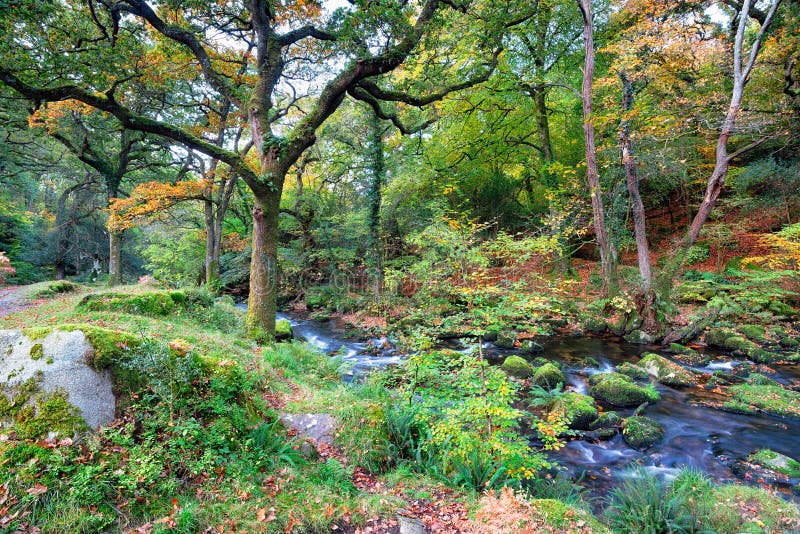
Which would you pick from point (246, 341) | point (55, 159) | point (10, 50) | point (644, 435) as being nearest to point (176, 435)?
point (246, 341)

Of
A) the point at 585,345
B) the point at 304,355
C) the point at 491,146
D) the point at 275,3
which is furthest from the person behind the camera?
the point at 491,146

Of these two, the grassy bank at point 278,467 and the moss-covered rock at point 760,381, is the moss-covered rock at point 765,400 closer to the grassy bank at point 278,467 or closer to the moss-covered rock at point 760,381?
the moss-covered rock at point 760,381

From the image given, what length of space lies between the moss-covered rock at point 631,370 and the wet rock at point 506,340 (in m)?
2.93

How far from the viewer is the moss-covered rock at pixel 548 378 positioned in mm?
7531

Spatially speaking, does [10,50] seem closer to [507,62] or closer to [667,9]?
[507,62]

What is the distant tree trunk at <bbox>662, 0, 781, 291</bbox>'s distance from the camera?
8789mm

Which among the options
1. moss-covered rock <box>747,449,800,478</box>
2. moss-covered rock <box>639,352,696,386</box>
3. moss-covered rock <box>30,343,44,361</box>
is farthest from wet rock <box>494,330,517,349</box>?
moss-covered rock <box>30,343,44,361</box>

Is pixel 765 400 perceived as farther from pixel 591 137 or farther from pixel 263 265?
pixel 263 265

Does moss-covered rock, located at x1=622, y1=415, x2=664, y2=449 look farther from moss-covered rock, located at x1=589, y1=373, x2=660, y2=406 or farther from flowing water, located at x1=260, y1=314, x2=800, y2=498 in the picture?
moss-covered rock, located at x1=589, y1=373, x2=660, y2=406

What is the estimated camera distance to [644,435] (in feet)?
18.4

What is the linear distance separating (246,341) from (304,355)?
1248 millimetres

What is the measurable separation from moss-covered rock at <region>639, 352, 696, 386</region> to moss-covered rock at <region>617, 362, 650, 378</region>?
0.49ft

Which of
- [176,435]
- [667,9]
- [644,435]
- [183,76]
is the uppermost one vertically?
[667,9]

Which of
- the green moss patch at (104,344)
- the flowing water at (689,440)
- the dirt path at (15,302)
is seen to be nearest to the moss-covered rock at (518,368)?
the flowing water at (689,440)
